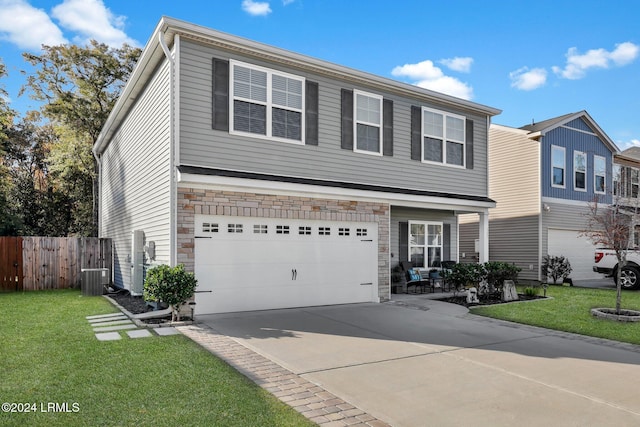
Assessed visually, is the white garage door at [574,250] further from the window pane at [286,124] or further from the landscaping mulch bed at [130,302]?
the landscaping mulch bed at [130,302]

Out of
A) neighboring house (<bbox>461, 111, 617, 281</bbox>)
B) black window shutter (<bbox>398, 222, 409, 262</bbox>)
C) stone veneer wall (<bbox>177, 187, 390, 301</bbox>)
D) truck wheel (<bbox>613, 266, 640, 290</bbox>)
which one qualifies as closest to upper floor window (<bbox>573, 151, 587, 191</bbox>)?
neighboring house (<bbox>461, 111, 617, 281</bbox>)

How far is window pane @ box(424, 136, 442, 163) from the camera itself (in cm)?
1288

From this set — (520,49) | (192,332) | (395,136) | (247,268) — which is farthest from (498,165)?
(192,332)

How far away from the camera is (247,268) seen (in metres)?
9.66

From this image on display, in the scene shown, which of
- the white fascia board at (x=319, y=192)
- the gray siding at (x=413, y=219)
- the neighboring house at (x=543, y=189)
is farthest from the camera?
the neighboring house at (x=543, y=189)

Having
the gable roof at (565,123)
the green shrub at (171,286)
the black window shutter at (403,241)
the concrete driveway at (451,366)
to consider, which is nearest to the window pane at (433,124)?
the black window shutter at (403,241)

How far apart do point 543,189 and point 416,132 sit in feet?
25.2

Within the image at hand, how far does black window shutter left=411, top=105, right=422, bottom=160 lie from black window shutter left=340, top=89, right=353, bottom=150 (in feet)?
7.16

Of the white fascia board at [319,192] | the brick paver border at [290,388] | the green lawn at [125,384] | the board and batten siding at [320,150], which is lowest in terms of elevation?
the brick paver border at [290,388]

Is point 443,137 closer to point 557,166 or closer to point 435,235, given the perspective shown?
point 435,235

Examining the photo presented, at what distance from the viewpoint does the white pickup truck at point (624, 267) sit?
1523cm

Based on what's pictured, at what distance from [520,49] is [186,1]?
1042 centimetres

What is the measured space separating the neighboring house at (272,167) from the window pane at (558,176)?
5.88 m

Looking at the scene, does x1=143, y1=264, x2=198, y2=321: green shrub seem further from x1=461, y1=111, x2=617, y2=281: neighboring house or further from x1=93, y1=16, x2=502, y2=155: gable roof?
x1=461, y1=111, x2=617, y2=281: neighboring house
